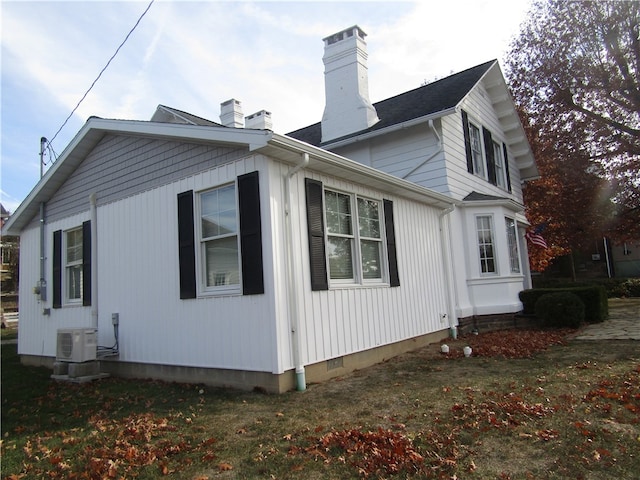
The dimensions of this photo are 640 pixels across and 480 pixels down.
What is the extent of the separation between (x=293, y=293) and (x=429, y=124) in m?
6.17

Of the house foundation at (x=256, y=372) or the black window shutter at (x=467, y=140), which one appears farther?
the black window shutter at (x=467, y=140)

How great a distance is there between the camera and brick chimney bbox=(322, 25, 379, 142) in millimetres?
12492

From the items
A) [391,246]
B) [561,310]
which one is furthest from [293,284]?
[561,310]

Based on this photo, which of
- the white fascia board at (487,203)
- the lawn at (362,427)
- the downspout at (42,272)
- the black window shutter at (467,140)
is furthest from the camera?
the black window shutter at (467,140)

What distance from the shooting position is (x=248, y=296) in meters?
6.03

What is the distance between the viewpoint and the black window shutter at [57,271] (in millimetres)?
9406

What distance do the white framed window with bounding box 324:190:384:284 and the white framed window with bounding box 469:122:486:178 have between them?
18.5 ft

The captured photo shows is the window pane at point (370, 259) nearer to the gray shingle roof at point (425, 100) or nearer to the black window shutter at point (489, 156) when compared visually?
the gray shingle roof at point (425, 100)

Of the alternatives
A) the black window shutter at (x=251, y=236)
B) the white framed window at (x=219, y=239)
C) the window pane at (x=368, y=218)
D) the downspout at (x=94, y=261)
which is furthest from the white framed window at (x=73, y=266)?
the window pane at (x=368, y=218)

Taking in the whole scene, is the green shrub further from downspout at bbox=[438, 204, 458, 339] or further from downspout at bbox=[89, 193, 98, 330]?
downspout at bbox=[89, 193, 98, 330]

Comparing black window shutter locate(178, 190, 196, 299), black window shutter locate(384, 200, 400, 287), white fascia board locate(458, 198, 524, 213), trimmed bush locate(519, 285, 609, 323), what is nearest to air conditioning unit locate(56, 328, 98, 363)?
black window shutter locate(178, 190, 196, 299)

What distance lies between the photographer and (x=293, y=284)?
5.95 meters

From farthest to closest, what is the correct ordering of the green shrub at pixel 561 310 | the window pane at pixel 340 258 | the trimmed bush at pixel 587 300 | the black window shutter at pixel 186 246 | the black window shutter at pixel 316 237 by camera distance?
1. the trimmed bush at pixel 587 300
2. the green shrub at pixel 561 310
3. the window pane at pixel 340 258
4. the black window shutter at pixel 186 246
5. the black window shutter at pixel 316 237

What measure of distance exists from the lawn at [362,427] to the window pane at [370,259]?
1.56m
